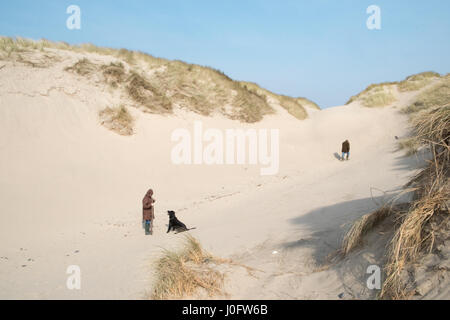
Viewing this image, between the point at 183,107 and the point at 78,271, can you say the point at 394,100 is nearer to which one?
the point at 183,107

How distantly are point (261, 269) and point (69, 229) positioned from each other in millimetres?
6206

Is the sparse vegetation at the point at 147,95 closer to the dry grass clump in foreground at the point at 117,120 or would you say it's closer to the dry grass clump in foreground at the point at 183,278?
the dry grass clump in foreground at the point at 117,120

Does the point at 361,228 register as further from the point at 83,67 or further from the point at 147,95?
the point at 83,67

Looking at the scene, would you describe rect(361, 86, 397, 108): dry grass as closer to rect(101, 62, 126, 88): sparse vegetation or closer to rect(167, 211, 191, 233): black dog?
rect(101, 62, 126, 88): sparse vegetation

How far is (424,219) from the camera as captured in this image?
105 inches

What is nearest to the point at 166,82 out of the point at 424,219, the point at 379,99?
the point at 424,219

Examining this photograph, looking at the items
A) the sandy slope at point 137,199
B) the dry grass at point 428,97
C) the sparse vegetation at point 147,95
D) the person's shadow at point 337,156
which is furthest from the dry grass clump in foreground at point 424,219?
the dry grass at point 428,97

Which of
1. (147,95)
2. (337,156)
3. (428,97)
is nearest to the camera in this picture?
(147,95)

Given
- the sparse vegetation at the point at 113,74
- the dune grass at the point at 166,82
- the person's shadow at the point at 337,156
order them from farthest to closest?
the person's shadow at the point at 337,156 → the sparse vegetation at the point at 113,74 → the dune grass at the point at 166,82

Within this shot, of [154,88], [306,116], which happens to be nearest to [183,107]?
[154,88]
